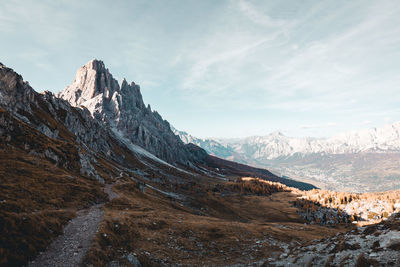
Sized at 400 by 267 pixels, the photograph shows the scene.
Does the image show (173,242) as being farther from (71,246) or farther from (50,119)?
(50,119)

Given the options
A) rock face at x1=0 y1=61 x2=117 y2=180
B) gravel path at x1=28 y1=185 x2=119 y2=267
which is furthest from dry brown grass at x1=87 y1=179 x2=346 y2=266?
rock face at x1=0 y1=61 x2=117 y2=180

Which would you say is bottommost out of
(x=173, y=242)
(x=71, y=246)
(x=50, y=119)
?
(x=173, y=242)

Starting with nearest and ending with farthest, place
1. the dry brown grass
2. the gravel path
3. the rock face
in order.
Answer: the gravel path, the dry brown grass, the rock face

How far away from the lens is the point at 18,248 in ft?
52.5

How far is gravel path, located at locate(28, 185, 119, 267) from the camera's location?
16547mm

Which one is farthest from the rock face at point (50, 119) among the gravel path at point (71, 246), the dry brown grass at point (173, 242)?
the gravel path at point (71, 246)

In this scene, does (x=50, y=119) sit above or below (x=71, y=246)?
above

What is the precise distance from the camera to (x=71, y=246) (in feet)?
63.6

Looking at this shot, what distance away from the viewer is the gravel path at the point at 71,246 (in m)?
16.5

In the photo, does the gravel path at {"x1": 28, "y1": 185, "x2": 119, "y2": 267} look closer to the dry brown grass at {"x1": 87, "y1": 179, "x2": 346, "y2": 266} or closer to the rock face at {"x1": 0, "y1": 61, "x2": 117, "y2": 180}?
the dry brown grass at {"x1": 87, "y1": 179, "x2": 346, "y2": 266}

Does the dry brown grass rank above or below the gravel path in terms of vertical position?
below

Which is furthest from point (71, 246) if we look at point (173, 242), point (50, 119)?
point (50, 119)

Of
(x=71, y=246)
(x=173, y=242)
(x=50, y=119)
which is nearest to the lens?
(x=71, y=246)

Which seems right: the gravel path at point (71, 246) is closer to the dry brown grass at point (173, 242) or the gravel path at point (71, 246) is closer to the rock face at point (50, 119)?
the dry brown grass at point (173, 242)
